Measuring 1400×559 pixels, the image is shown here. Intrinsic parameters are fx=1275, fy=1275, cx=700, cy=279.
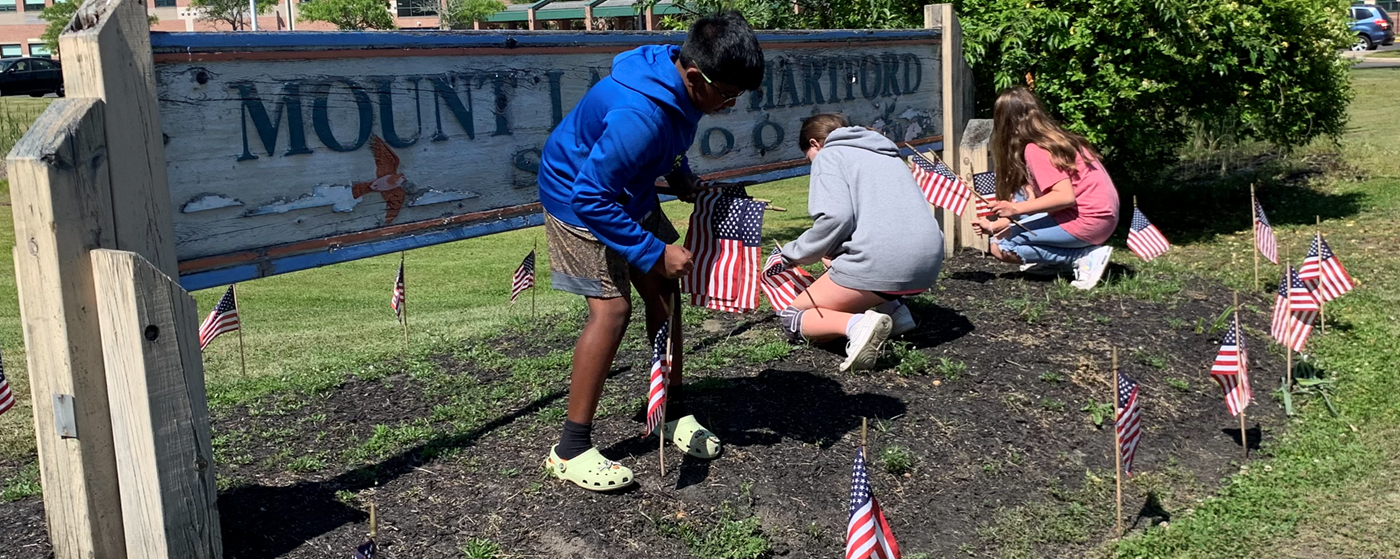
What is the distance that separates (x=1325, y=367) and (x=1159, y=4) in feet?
10.8

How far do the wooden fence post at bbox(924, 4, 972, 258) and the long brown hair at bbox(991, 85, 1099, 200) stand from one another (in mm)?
826

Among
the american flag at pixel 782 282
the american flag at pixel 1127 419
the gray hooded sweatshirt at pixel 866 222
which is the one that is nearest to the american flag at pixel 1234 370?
the american flag at pixel 1127 419

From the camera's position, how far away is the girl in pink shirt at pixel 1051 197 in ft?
22.1

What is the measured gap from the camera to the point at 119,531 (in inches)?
133

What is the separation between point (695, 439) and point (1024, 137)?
3332mm

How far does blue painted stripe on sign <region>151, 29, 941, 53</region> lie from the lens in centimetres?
362

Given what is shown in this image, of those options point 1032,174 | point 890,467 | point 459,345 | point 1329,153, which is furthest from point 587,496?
point 1329,153

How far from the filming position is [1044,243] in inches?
271

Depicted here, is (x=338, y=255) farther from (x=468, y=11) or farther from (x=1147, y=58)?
(x=468, y=11)

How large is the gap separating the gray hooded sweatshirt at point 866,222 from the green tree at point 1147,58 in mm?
3345

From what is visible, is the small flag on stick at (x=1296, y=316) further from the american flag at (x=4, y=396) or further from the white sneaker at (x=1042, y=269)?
the american flag at (x=4, y=396)

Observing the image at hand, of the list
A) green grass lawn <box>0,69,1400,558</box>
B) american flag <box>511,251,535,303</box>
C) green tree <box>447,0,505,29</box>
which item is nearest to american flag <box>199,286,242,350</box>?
green grass lawn <box>0,69,1400,558</box>

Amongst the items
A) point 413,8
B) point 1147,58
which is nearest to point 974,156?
point 1147,58

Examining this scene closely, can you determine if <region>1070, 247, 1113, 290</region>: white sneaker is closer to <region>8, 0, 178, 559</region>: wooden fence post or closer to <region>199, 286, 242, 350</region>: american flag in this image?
<region>199, 286, 242, 350</region>: american flag
